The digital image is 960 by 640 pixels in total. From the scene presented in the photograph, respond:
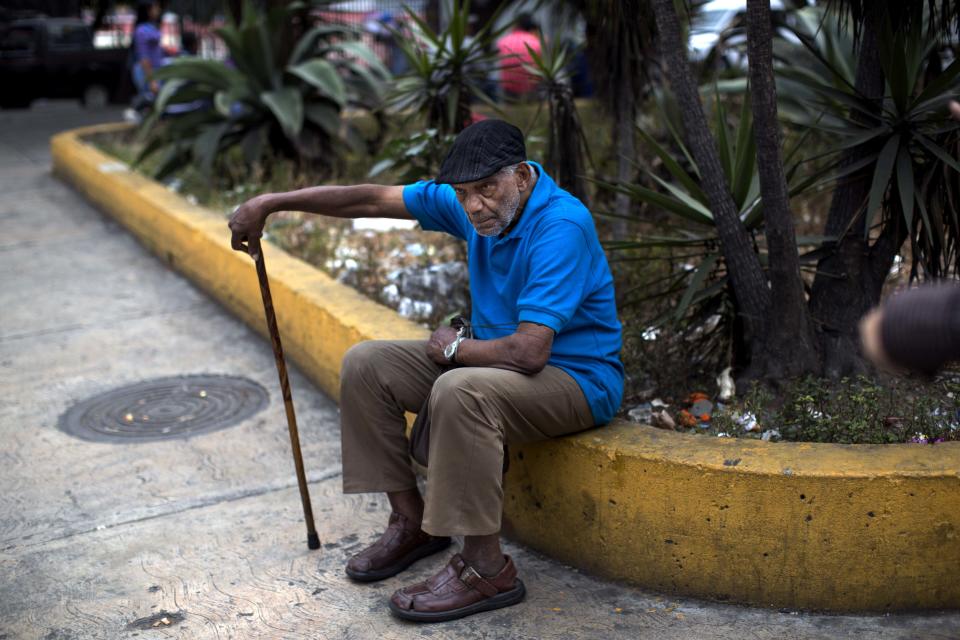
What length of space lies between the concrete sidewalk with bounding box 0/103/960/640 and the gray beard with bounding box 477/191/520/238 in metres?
1.13

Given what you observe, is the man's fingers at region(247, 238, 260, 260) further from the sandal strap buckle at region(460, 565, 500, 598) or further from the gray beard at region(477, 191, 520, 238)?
the sandal strap buckle at region(460, 565, 500, 598)

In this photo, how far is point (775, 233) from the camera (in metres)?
3.77

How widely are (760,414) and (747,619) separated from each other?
0.78 m

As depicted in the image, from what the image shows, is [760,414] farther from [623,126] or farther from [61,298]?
[61,298]

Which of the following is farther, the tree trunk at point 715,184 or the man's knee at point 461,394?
the tree trunk at point 715,184

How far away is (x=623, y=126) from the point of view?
5.93m

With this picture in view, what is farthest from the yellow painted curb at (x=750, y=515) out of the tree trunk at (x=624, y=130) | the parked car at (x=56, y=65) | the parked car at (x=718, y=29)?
the parked car at (x=56, y=65)

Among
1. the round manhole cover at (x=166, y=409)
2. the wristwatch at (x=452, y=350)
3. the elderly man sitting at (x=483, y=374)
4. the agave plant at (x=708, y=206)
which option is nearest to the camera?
the elderly man sitting at (x=483, y=374)

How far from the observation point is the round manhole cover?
4762mm

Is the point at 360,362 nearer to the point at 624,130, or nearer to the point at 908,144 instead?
the point at 908,144

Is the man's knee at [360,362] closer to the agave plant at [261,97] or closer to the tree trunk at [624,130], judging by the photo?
the tree trunk at [624,130]

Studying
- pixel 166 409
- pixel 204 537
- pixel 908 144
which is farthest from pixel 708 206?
pixel 166 409

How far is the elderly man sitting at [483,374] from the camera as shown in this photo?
315 centimetres

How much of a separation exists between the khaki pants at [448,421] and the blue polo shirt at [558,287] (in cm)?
10
